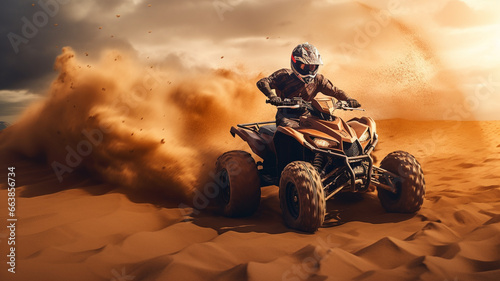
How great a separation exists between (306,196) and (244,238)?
2.50 feet

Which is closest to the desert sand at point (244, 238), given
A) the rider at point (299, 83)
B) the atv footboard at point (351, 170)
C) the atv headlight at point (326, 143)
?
the atv footboard at point (351, 170)

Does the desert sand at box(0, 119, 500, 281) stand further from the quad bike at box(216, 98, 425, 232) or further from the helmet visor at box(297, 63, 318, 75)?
the helmet visor at box(297, 63, 318, 75)

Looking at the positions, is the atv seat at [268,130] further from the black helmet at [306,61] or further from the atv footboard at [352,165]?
the atv footboard at [352,165]

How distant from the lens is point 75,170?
24.2 ft

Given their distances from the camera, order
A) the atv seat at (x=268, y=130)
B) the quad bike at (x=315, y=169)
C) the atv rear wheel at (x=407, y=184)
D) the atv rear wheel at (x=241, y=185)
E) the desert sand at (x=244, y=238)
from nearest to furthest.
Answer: the desert sand at (x=244, y=238) < the quad bike at (x=315, y=169) < the atv rear wheel at (x=407, y=184) < the atv rear wheel at (x=241, y=185) < the atv seat at (x=268, y=130)

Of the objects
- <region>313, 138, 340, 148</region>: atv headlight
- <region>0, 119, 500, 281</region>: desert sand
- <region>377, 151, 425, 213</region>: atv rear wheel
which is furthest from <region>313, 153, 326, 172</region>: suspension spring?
<region>377, 151, 425, 213</region>: atv rear wheel

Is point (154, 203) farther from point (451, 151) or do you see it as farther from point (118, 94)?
point (451, 151)

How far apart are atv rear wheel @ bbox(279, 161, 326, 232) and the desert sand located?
0.14m

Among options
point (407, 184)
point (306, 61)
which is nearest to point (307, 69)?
point (306, 61)

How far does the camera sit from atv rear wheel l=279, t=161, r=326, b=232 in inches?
170

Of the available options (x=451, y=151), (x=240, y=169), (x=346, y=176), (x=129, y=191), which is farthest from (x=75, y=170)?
(x=451, y=151)

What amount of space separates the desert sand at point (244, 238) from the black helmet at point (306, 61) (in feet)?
6.09

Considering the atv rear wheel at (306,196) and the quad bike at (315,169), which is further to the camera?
the quad bike at (315,169)

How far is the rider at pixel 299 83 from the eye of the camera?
552 centimetres
